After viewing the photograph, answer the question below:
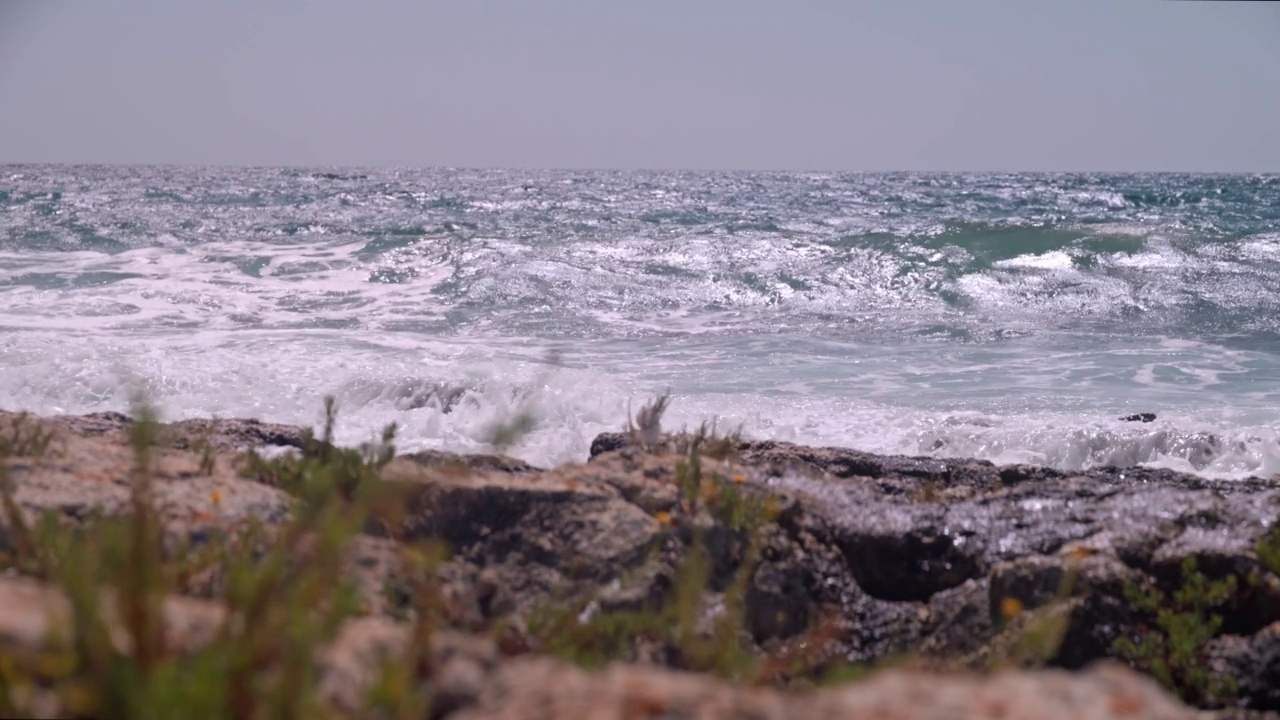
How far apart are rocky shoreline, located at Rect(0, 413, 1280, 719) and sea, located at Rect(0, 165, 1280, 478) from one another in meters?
0.37

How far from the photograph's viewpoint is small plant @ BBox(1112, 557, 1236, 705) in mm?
2781

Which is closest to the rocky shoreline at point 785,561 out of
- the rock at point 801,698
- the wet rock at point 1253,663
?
the wet rock at point 1253,663

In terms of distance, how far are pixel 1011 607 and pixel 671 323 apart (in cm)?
1094

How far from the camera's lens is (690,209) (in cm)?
3002

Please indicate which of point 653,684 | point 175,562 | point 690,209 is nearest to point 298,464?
point 175,562

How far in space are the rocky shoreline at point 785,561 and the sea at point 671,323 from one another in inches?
14.4

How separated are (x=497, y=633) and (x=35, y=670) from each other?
0.91 metres

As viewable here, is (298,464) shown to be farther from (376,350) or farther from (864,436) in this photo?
(376,350)

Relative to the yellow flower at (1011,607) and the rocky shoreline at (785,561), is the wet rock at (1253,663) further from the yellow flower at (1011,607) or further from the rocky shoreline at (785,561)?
the yellow flower at (1011,607)

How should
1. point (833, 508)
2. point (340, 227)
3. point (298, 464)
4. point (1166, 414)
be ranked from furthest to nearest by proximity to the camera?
point (340, 227), point (1166, 414), point (833, 508), point (298, 464)

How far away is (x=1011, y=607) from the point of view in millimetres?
2840

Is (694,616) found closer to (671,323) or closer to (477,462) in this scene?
(477,462)

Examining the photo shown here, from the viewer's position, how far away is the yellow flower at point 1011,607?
9.30 ft

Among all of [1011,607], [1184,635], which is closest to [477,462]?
[1011,607]
